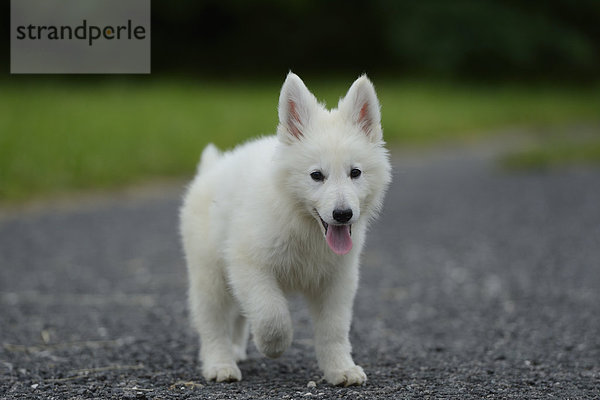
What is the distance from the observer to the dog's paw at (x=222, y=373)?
5.09 m

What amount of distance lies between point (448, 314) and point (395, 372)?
2.16m

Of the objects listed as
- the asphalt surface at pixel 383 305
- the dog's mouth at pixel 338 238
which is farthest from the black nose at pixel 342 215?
the asphalt surface at pixel 383 305

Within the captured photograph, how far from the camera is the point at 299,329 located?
274 inches

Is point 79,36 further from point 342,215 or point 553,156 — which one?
point 342,215

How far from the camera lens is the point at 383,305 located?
771 cm

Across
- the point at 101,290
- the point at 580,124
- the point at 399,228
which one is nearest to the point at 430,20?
the point at 580,124

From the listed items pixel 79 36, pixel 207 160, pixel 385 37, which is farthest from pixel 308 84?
pixel 207 160

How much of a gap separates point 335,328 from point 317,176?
0.95 metres

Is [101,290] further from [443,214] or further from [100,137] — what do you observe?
[100,137]

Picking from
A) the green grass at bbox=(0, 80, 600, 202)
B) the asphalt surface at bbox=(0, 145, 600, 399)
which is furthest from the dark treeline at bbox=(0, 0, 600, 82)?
the asphalt surface at bbox=(0, 145, 600, 399)

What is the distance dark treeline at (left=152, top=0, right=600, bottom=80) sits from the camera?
3362 centimetres

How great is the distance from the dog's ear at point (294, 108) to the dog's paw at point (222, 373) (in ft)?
4.76

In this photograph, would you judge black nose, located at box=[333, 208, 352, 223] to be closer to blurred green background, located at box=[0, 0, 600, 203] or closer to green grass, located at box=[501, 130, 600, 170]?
blurred green background, located at box=[0, 0, 600, 203]

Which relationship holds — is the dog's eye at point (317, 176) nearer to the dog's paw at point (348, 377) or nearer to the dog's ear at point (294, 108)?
the dog's ear at point (294, 108)
